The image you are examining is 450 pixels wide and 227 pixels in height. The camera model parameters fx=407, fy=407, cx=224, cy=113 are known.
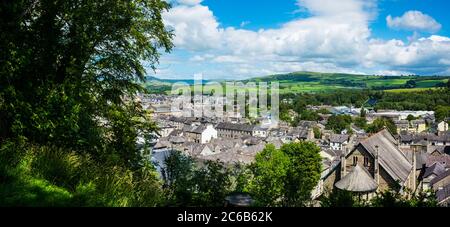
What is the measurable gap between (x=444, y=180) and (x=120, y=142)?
38830 mm

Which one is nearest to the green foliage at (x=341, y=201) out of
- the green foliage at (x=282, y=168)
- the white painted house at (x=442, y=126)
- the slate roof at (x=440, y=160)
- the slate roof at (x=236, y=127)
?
the green foliage at (x=282, y=168)

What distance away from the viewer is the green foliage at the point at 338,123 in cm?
13550

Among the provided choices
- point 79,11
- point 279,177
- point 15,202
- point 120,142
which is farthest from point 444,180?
point 15,202

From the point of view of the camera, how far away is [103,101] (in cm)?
1337

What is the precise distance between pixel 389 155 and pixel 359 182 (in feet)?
31.5

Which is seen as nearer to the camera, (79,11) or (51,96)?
(51,96)

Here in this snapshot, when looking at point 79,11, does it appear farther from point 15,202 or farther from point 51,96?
point 15,202

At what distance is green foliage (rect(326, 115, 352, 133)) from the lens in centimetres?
13550

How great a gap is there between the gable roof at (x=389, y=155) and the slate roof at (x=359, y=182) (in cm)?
345

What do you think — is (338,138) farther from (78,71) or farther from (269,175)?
(78,71)

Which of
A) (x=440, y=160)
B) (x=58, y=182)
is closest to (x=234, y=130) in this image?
(x=440, y=160)

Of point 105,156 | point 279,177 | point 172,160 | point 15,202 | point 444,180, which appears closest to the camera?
point 15,202

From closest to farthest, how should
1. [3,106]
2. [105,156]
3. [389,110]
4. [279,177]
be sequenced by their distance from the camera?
[3,106], [105,156], [279,177], [389,110]

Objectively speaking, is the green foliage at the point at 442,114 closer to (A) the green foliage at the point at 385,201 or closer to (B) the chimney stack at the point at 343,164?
(B) the chimney stack at the point at 343,164
